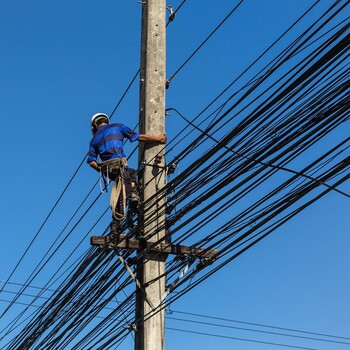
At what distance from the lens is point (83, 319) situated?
32.3ft

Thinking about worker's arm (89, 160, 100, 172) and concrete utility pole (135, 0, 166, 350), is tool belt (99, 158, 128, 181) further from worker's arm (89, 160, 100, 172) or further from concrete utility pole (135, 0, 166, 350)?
concrete utility pole (135, 0, 166, 350)

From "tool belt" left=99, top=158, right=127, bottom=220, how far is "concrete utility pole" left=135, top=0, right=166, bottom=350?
0.77 feet

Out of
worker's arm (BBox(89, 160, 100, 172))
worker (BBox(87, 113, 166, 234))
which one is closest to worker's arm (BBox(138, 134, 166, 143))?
worker (BBox(87, 113, 166, 234))

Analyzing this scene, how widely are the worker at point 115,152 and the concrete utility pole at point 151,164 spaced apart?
11 cm

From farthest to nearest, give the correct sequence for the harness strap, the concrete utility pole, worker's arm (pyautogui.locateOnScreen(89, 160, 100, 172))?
worker's arm (pyautogui.locateOnScreen(89, 160, 100, 172)), the harness strap, the concrete utility pole

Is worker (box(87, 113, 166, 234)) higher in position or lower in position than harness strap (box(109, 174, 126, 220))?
higher

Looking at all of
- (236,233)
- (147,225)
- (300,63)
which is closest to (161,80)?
(147,225)

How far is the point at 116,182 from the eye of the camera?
939 cm

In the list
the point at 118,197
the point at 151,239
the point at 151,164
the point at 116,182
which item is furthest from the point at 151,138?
the point at 151,239

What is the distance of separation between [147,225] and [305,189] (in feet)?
8.44

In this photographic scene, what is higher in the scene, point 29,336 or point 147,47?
point 147,47

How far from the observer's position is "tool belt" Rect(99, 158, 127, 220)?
924 cm

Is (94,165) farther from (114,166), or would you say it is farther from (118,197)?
(118,197)

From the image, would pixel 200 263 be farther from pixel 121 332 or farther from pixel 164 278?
pixel 121 332
